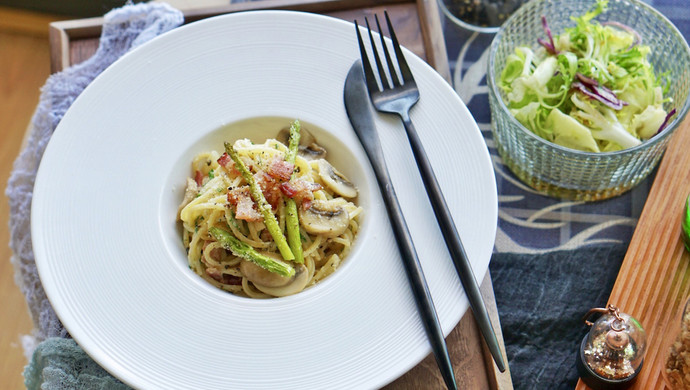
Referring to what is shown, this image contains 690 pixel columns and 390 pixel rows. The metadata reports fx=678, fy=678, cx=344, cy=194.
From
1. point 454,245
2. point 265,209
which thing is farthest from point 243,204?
point 454,245

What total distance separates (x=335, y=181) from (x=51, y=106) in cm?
145

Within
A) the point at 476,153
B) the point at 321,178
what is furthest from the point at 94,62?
the point at 476,153

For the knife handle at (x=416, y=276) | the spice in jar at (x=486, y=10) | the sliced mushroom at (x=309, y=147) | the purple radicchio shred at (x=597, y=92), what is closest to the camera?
the knife handle at (x=416, y=276)

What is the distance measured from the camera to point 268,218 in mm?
2578

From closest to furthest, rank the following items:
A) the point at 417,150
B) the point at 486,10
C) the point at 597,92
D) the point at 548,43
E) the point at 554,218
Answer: the point at 417,150 < the point at 597,92 < the point at 554,218 < the point at 548,43 < the point at 486,10

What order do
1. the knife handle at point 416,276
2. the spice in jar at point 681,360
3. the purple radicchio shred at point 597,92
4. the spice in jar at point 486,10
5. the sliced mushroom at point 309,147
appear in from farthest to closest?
the spice in jar at point 486,10
the purple radicchio shred at point 597,92
the sliced mushroom at point 309,147
the spice in jar at point 681,360
the knife handle at point 416,276

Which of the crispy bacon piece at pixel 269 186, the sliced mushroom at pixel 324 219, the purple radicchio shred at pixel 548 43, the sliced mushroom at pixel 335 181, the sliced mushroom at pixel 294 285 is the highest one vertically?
the purple radicchio shred at pixel 548 43

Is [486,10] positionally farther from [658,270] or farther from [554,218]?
[658,270]

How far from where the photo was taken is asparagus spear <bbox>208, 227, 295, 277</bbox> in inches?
99.7

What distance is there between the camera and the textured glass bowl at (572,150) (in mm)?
2924

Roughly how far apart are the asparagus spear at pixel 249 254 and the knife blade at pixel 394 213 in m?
0.44

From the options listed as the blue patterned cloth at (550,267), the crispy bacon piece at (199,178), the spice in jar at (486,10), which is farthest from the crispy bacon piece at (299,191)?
the spice in jar at (486,10)

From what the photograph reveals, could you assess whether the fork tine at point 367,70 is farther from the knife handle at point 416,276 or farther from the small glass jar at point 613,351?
the small glass jar at point 613,351

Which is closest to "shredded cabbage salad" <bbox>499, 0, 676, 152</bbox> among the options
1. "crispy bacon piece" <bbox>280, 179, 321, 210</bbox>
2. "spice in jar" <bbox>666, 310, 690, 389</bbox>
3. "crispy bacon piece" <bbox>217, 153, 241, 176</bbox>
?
"spice in jar" <bbox>666, 310, 690, 389</bbox>
